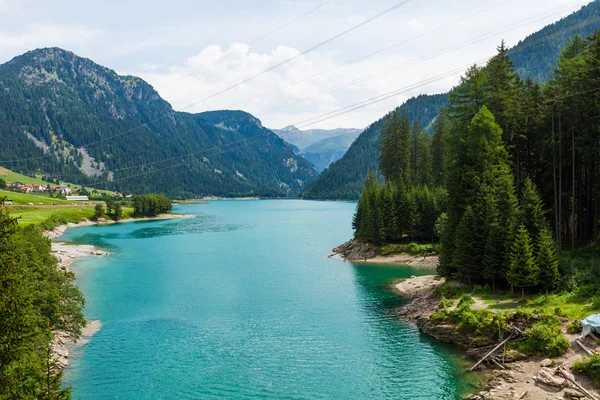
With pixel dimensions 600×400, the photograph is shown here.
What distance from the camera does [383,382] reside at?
32094 mm

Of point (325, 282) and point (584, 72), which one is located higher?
point (584, 72)

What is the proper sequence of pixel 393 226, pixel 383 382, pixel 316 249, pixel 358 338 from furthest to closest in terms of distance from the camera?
pixel 316 249 → pixel 393 226 → pixel 358 338 → pixel 383 382

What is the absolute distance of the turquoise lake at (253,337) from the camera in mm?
31797

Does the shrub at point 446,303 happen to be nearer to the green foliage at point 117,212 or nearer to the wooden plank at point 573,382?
the wooden plank at point 573,382

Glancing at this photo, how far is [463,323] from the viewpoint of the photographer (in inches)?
1496

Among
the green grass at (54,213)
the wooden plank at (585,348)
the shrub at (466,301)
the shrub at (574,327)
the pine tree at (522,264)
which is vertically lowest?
the wooden plank at (585,348)

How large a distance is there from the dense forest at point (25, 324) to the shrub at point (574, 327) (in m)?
31.0

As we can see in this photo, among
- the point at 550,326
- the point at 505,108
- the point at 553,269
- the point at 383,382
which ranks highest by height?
the point at 505,108

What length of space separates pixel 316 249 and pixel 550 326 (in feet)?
216

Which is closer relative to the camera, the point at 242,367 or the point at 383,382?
the point at 383,382

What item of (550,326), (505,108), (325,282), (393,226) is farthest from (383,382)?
(393,226)

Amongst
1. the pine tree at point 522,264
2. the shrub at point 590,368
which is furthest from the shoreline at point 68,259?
the pine tree at point 522,264

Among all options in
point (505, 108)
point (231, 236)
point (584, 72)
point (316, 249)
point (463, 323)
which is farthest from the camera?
point (231, 236)

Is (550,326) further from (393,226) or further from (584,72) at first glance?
(393,226)
